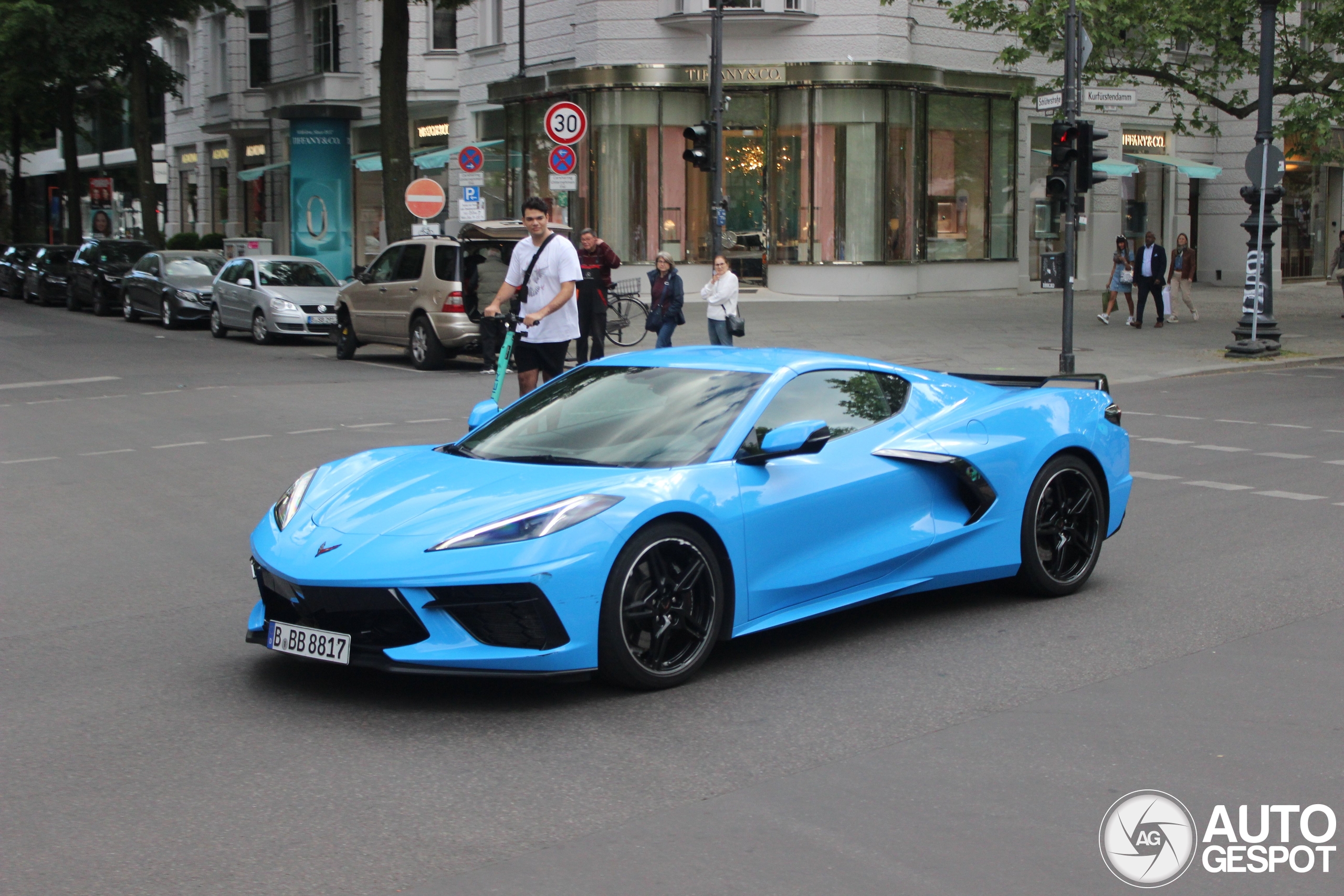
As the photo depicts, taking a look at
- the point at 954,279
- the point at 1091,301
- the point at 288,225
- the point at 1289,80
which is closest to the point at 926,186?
the point at 954,279

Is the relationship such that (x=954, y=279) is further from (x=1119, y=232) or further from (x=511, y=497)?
(x=511, y=497)

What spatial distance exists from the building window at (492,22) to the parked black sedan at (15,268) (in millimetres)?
13681

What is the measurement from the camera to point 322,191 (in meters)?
43.0

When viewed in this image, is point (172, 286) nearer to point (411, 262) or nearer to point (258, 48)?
point (411, 262)

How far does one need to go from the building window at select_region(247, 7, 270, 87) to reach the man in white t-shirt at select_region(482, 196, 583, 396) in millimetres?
40271

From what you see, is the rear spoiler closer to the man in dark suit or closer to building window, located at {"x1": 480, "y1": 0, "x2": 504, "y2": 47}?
the man in dark suit

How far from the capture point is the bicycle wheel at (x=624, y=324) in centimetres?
2425

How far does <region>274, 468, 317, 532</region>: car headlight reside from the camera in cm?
589

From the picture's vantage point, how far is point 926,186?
33.2 m

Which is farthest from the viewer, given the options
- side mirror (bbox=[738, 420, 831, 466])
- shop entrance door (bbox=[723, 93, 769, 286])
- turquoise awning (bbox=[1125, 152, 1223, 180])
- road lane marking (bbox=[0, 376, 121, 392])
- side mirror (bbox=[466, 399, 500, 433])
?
turquoise awning (bbox=[1125, 152, 1223, 180])

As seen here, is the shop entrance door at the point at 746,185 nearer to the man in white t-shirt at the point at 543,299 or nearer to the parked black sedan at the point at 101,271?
the parked black sedan at the point at 101,271

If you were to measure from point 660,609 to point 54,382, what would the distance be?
50.0ft

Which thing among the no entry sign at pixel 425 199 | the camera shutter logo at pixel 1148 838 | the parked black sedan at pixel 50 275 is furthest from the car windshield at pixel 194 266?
the camera shutter logo at pixel 1148 838

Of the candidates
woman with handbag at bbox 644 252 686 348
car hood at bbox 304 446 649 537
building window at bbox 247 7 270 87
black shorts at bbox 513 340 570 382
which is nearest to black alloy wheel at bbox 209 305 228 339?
woman with handbag at bbox 644 252 686 348
